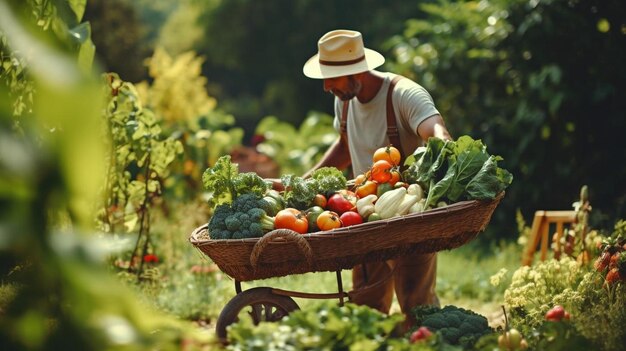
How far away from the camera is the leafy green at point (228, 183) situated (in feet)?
14.5

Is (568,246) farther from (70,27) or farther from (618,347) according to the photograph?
(70,27)

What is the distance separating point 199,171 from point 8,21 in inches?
322

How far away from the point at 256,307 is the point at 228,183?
66cm

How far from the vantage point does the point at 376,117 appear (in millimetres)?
5070

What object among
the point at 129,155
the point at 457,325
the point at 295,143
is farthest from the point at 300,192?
the point at 295,143

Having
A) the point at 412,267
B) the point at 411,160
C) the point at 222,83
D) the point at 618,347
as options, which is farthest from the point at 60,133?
the point at 222,83

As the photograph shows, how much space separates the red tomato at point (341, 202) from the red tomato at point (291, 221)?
0.75 feet

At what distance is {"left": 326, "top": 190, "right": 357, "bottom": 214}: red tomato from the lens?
4230mm

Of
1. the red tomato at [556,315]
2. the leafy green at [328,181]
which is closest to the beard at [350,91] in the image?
the leafy green at [328,181]

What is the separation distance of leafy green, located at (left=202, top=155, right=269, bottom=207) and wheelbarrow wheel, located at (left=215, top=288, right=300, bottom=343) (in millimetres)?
521

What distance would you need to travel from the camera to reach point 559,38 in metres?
7.89

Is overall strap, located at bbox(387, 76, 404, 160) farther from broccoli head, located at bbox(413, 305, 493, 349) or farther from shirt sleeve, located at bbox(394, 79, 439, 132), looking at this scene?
broccoli head, located at bbox(413, 305, 493, 349)

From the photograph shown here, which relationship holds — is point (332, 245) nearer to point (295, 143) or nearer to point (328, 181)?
point (328, 181)

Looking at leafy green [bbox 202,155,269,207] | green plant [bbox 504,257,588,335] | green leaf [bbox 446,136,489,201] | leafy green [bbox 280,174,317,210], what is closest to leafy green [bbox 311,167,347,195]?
leafy green [bbox 280,174,317,210]
